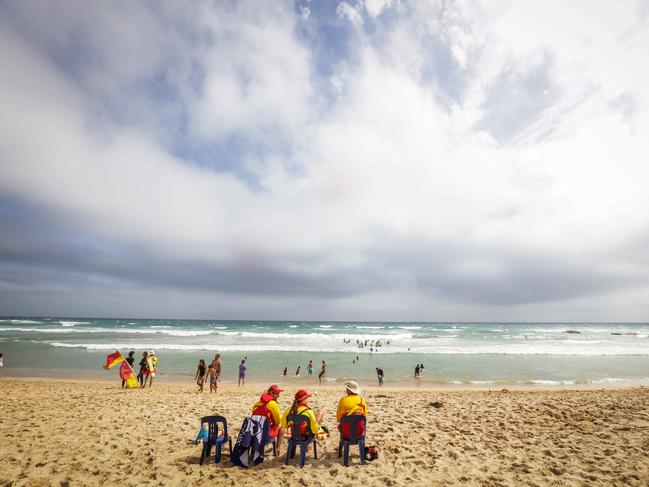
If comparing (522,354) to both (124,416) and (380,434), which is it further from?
(124,416)

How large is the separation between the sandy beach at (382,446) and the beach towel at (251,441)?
0.65 ft

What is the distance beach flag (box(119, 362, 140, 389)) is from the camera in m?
15.6

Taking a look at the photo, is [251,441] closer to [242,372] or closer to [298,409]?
[298,409]

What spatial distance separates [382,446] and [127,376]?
13.8 metres

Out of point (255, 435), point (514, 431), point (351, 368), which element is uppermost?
Answer: point (255, 435)

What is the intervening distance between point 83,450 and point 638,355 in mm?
47782

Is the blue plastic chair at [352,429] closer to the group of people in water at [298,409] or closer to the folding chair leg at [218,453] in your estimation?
the group of people in water at [298,409]

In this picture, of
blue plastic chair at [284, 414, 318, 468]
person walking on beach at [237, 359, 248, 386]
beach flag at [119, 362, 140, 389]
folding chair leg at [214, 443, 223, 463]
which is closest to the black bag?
blue plastic chair at [284, 414, 318, 468]

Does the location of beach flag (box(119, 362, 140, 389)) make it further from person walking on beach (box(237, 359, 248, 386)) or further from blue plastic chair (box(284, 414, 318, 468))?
blue plastic chair (box(284, 414, 318, 468))

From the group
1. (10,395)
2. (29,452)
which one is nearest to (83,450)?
(29,452)

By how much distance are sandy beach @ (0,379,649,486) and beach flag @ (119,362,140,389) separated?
4.35 m

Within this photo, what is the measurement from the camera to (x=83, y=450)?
686 centimetres

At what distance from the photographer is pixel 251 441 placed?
6102 millimetres

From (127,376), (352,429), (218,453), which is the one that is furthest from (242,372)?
(352,429)
